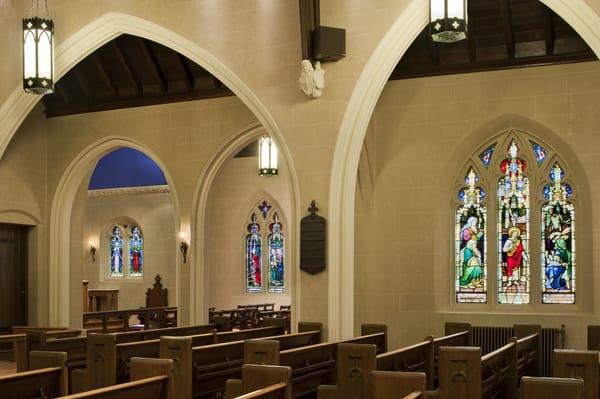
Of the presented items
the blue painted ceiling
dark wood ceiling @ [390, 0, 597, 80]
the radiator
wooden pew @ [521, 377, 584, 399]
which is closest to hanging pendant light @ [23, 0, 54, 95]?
dark wood ceiling @ [390, 0, 597, 80]

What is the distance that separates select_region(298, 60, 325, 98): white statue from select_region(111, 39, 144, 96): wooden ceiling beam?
179 inches

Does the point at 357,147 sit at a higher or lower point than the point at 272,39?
lower

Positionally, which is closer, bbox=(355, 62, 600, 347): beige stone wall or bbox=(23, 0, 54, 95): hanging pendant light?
bbox=(23, 0, 54, 95): hanging pendant light

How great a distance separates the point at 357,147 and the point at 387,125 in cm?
281

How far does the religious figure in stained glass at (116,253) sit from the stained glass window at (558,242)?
11.0 m

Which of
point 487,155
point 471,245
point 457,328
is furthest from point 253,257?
point 457,328

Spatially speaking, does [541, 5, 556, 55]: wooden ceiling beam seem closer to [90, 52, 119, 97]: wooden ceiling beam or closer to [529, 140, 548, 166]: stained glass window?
[529, 140, 548, 166]: stained glass window

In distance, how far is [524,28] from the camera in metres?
Result: 10.5

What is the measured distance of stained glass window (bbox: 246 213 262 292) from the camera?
16562 mm

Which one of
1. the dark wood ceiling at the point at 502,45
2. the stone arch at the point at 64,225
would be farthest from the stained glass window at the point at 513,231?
the stone arch at the point at 64,225

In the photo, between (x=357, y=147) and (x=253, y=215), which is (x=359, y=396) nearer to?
(x=357, y=147)

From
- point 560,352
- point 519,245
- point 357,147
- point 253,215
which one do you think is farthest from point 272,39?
point 253,215

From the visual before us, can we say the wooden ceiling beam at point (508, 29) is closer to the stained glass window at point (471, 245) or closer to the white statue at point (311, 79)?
the stained glass window at point (471, 245)

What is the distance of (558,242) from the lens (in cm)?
1091
